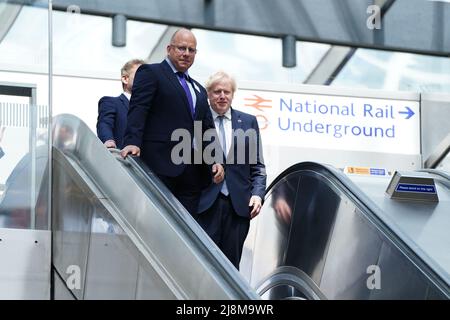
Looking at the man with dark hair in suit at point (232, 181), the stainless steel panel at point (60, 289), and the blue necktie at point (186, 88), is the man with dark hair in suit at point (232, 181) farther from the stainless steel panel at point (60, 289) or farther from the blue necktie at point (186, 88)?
the stainless steel panel at point (60, 289)

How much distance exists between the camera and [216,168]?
6.77m


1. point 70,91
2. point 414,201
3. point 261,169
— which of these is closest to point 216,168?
point 261,169

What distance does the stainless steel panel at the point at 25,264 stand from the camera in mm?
6297

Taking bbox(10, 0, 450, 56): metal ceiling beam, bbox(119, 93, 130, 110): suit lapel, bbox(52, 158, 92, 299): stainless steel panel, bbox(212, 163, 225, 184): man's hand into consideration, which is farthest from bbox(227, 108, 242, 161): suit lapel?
bbox(10, 0, 450, 56): metal ceiling beam

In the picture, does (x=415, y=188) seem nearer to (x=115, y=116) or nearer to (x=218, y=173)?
(x=218, y=173)

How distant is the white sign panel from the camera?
11516 mm

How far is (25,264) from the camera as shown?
6383 millimetres

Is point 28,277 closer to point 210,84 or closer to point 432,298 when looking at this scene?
point 210,84

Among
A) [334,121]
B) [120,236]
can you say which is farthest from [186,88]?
[334,121]

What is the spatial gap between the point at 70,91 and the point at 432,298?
190 inches

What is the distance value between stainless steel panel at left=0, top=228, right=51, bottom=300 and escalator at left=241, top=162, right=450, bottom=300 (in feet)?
6.03

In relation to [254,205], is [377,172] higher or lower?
higher

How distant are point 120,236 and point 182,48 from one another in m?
1.50

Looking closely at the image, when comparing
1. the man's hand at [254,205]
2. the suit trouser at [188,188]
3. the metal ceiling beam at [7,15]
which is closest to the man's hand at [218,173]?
the suit trouser at [188,188]
